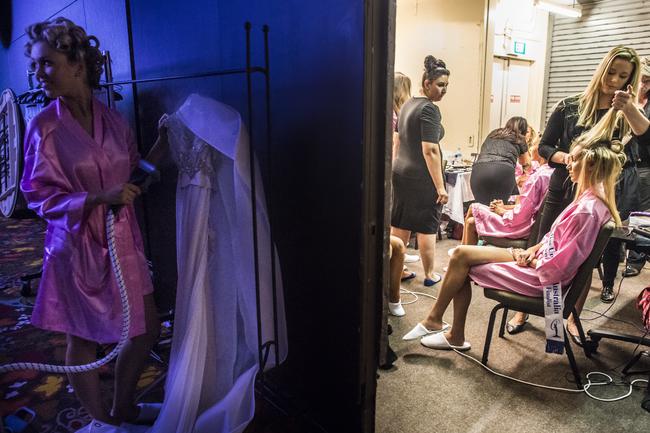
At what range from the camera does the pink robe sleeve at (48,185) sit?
1.33 meters

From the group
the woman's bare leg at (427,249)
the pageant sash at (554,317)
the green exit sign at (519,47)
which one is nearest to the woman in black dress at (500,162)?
the woman's bare leg at (427,249)

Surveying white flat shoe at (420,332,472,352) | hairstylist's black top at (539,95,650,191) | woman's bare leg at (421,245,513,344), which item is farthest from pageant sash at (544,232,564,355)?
hairstylist's black top at (539,95,650,191)

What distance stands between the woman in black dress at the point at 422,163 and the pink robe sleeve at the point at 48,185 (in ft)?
6.84

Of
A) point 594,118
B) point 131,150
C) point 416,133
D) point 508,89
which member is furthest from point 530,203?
point 508,89

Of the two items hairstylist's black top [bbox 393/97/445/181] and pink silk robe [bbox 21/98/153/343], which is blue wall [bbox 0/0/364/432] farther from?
hairstylist's black top [bbox 393/97/445/181]

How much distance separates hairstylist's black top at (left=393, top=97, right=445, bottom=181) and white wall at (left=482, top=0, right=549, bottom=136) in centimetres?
309

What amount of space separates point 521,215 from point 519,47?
4.13 meters

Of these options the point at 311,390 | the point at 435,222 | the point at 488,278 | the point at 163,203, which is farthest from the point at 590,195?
the point at 163,203

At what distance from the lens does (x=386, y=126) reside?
4.21 feet

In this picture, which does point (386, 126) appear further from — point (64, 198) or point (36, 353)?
point (36, 353)

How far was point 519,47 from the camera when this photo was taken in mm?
6164

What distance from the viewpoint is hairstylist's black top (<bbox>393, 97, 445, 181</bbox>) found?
112 inches

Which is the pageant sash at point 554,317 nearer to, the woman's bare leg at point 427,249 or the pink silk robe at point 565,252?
the pink silk robe at point 565,252

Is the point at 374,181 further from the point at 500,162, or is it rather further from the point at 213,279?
the point at 500,162
